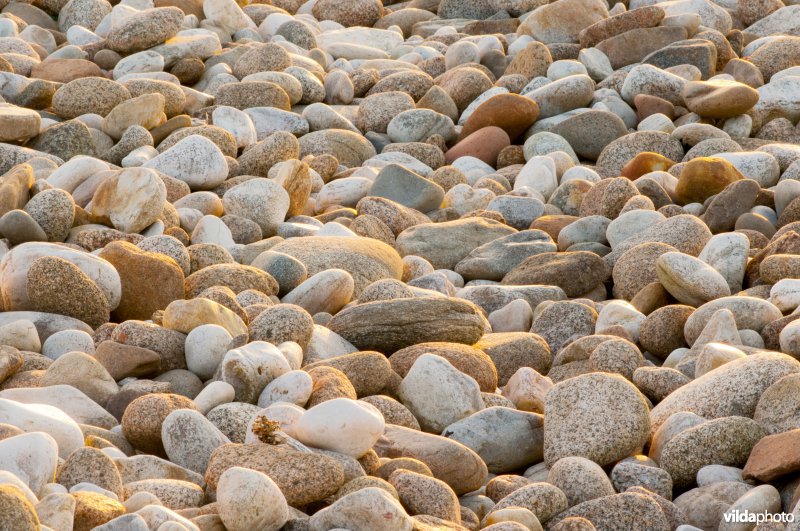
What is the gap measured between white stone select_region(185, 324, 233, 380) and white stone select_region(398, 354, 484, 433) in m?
0.71

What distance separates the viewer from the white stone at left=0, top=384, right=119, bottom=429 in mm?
3707

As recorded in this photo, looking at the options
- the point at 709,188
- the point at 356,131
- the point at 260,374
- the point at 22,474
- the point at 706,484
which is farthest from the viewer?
the point at 356,131

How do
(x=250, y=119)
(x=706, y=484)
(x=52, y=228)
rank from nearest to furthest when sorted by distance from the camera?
(x=706, y=484) → (x=52, y=228) → (x=250, y=119)

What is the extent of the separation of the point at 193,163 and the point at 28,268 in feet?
6.15

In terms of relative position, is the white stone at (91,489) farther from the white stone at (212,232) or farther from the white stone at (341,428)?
the white stone at (212,232)

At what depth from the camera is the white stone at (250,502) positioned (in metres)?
2.83

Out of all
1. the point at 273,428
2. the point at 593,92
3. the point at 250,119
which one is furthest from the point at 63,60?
the point at 273,428

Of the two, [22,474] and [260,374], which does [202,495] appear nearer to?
[22,474]

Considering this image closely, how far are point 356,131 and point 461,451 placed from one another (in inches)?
188

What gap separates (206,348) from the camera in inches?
165

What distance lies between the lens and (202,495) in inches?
125

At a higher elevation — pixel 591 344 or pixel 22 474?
pixel 22 474

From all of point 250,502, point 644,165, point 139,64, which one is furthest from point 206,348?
point 139,64

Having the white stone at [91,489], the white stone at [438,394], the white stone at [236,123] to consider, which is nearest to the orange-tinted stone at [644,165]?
the white stone at [236,123]
